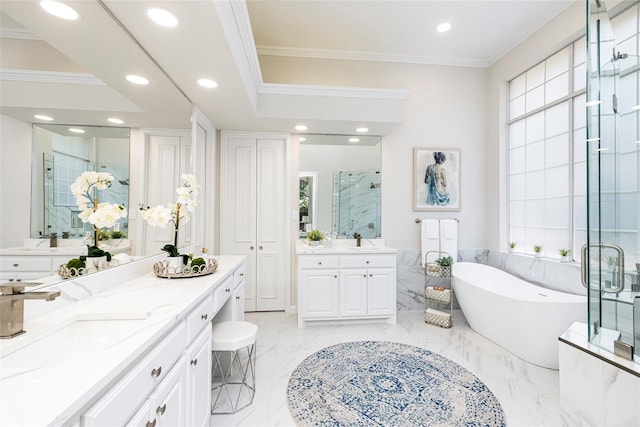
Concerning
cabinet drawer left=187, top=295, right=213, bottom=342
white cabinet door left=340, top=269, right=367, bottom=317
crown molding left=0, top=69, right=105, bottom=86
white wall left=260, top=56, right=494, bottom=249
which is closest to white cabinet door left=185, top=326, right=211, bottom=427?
cabinet drawer left=187, top=295, right=213, bottom=342

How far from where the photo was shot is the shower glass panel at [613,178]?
143cm

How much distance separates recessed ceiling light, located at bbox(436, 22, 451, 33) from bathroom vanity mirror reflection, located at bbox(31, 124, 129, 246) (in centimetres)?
337

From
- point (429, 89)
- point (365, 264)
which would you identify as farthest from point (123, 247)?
point (429, 89)

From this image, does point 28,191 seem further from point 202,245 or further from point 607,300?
point 607,300

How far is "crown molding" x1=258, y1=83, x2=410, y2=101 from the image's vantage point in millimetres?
3121

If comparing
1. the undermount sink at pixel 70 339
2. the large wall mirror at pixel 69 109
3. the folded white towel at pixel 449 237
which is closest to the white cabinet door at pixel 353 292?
the folded white towel at pixel 449 237

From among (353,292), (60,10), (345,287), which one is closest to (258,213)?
(345,287)

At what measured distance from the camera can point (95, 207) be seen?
147cm

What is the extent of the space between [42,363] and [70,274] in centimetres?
65

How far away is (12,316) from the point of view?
953 mm

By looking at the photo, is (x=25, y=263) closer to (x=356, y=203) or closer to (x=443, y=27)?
(x=356, y=203)

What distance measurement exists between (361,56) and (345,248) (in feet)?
8.25

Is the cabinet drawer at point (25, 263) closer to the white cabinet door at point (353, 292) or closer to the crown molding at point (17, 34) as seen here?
the crown molding at point (17, 34)

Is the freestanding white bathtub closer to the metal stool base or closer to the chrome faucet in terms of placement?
the metal stool base
